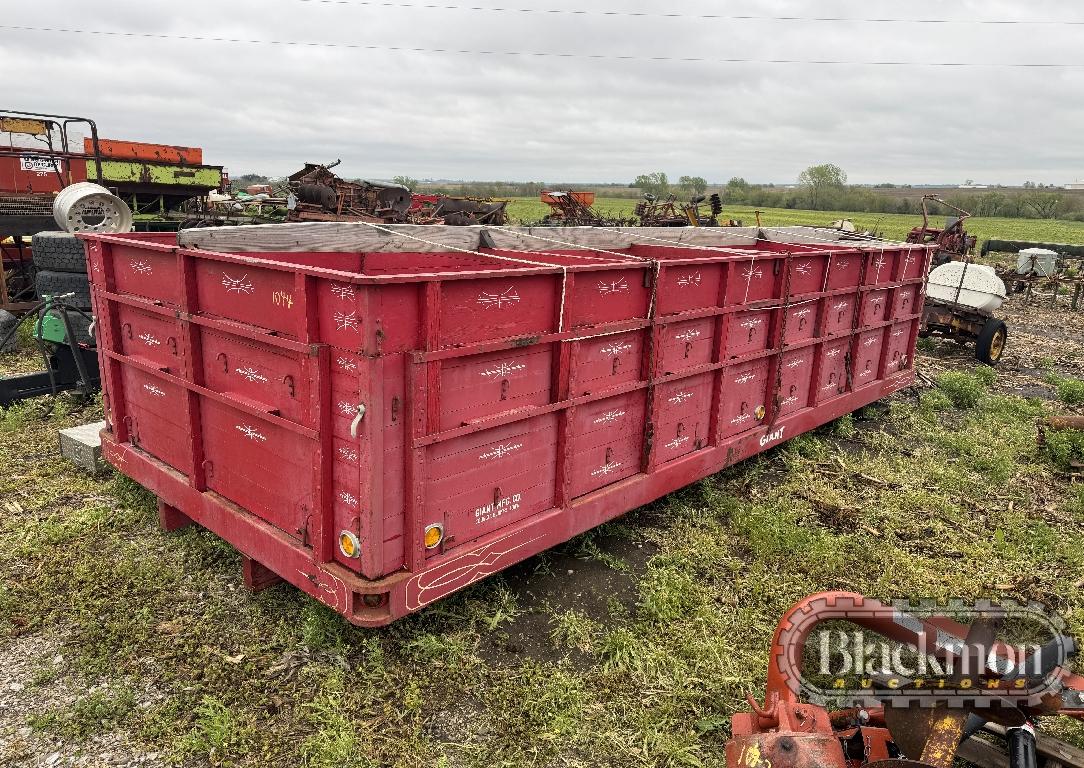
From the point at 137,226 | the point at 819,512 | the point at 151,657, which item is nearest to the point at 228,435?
the point at 151,657

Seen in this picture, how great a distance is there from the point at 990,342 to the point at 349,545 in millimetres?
12142

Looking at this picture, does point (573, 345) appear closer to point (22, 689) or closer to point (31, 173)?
point (22, 689)

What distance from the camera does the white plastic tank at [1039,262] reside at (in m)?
20.9

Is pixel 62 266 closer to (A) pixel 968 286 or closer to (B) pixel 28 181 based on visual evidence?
(B) pixel 28 181

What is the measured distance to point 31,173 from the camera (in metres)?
13.6

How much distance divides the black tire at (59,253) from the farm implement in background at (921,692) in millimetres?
9247

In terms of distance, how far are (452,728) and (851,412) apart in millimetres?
6549

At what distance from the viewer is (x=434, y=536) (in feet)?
12.8

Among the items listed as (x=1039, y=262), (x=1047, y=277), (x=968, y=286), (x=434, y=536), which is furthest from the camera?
(x=1039, y=262)

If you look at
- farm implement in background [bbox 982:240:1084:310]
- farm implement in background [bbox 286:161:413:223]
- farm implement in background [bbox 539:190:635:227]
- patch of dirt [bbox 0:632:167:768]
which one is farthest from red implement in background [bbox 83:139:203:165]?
farm implement in background [bbox 982:240:1084:310]

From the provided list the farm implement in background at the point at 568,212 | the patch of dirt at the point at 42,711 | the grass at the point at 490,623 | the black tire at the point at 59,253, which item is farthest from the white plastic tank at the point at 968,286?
the farm implement in background at the point at 568,212

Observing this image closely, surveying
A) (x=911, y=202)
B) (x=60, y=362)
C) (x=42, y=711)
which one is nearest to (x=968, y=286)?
(x=60, y=362)

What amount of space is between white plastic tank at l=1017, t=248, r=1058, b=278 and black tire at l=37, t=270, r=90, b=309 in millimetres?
23165

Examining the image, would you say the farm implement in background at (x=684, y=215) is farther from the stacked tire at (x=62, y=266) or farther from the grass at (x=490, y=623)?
the stacked tire at (x=62, y=266)
